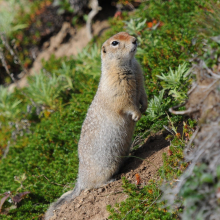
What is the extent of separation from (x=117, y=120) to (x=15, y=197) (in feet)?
8.60

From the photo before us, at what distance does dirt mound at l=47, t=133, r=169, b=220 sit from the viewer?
459 cm

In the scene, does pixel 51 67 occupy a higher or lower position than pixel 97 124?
lower

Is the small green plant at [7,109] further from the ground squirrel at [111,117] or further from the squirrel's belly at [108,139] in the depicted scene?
the squirrel's belly at [108,139]

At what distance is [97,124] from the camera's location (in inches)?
201

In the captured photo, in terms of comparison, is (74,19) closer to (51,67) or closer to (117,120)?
(51,67)

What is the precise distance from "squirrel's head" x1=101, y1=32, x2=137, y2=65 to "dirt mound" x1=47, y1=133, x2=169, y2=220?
5.17 feet

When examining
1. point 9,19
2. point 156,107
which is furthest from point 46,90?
point 9,19

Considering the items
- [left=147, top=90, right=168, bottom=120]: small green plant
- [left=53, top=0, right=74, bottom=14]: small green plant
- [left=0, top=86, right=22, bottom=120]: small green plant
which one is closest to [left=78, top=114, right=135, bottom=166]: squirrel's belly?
[left=147, top=90, right=168, bottom=120]: small green plant

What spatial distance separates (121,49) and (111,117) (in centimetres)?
113

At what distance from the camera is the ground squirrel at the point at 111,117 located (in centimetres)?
493

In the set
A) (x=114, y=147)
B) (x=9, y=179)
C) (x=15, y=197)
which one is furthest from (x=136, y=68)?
(x=9, y=179)

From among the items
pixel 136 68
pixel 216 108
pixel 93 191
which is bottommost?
pixel 93 191

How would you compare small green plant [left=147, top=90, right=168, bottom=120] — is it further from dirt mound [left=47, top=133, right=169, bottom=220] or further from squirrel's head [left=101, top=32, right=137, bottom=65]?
squirrel's head [left=101, top=32, right=137, bottom=65]

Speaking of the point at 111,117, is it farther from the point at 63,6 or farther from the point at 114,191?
the point at 63,6
